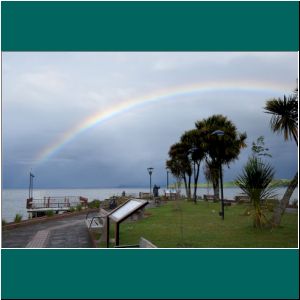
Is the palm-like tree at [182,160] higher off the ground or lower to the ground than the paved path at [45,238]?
higher

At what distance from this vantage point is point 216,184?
33.0 m

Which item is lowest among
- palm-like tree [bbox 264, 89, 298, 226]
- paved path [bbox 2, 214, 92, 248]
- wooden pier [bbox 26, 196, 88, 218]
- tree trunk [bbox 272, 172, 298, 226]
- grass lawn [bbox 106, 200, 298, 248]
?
wooden pier [bbox 26, 196, 88, 218]

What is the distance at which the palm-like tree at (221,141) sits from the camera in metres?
31.9

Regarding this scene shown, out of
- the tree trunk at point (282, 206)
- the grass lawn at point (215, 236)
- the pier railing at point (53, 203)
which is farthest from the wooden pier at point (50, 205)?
the tree trunk at point (282, 206)

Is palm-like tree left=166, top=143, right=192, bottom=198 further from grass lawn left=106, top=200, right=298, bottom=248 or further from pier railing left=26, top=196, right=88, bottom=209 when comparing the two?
grass lawn left=106, top=200, right=298, bottom=248

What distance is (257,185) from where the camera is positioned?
11766 millimetres

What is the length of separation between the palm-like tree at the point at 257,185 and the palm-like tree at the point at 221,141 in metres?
19.0

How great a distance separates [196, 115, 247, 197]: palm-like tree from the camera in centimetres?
3191

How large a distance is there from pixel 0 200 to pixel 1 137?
110 cm

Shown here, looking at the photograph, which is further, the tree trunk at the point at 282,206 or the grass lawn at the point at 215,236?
the tree trunk at the point at 282,206

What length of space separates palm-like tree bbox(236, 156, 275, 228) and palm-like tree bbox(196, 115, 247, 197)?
18994 mm

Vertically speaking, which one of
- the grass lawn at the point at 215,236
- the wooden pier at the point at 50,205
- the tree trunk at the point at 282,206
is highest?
the tree trunk at the point at 282,206

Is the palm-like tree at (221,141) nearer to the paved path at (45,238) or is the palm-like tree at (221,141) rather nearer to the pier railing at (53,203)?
the pier railing at (53,203)

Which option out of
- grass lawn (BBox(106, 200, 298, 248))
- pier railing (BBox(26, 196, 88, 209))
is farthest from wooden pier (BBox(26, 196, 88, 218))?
grass lawn (BBox(106, 200, 298, 248))
